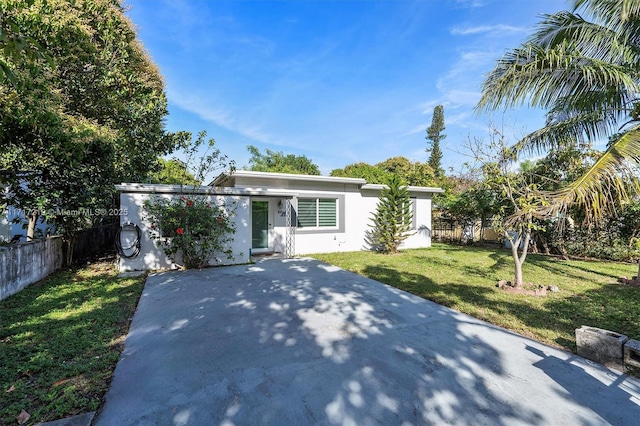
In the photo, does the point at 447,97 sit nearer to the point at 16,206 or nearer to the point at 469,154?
the point at 469,154

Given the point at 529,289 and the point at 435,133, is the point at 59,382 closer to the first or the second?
the point at 529,289

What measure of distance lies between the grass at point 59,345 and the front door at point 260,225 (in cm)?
492

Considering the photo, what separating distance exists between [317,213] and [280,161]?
26.0m

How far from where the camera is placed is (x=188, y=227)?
815cm

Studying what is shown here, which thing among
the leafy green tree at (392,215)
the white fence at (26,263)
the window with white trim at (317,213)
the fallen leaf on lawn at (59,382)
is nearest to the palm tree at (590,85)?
the leafy green tree at (392,215)

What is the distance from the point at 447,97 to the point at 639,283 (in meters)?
6.89

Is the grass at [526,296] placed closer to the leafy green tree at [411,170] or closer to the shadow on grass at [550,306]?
the shadow on grass at [550,306]

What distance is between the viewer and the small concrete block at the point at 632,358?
3.00 metres

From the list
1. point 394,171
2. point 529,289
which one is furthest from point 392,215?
point 394,171

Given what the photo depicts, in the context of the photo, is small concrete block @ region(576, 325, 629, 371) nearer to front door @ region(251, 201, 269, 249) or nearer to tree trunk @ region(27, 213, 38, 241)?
front door @ region(251, 201, 269, 249)

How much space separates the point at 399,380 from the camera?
111 inches

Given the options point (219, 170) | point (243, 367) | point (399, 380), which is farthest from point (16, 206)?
point (399, 380)

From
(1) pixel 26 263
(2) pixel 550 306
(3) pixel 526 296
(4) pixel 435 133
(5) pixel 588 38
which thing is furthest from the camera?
(4) pixel 435 133

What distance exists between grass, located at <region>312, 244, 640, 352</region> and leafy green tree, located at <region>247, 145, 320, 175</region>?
26818 mm
